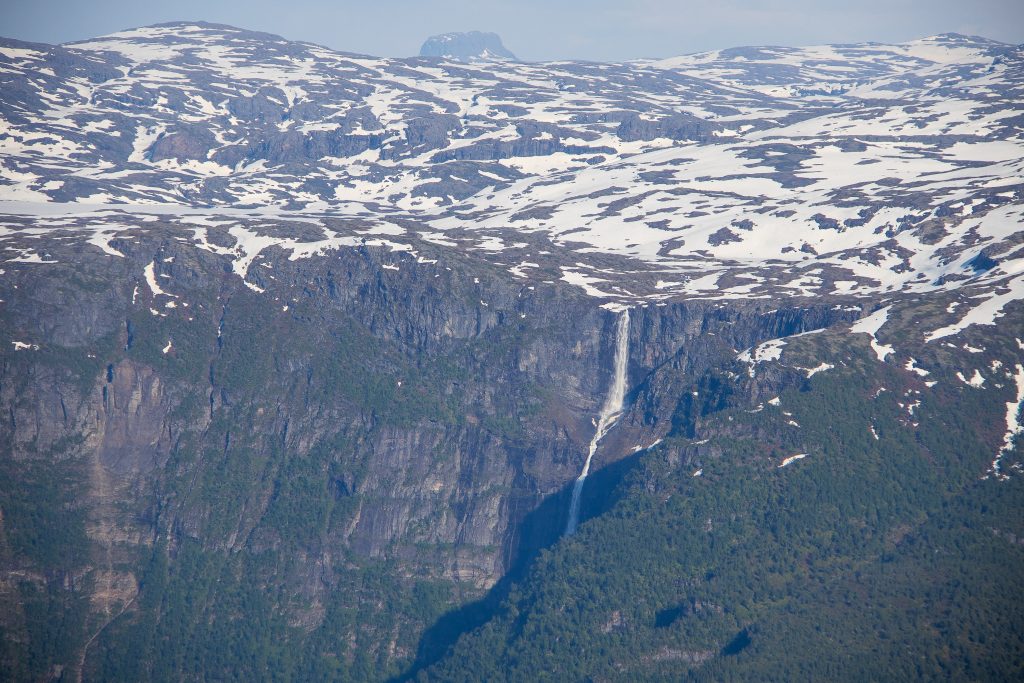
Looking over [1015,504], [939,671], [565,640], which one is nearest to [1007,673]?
[939,671]

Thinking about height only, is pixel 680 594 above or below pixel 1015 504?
below

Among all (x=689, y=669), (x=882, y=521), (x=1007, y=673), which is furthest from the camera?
(x=882, y=521)

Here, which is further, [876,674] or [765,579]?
[765,579]

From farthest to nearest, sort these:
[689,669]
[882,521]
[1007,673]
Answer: [882,521], [689,669], [1007,673]

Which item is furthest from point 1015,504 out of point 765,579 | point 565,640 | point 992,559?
point 565,640

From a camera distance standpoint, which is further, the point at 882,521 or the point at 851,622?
the point at 882,521

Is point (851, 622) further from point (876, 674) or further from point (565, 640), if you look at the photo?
point (565, 640)

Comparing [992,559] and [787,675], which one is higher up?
[992,559]

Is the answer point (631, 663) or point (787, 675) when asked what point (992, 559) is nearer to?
point (787, 675)
